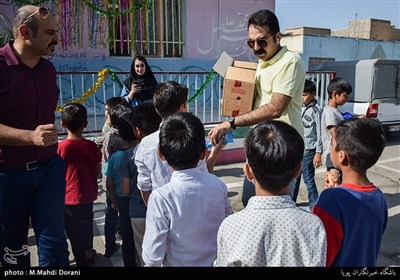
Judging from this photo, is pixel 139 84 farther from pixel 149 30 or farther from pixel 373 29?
pixel 373 29

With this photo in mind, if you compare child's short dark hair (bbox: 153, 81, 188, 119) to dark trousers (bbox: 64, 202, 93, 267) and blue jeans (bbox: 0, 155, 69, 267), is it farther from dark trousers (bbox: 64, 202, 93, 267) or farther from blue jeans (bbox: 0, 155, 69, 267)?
dark trousers (bbox: 64, 202, 93, 267)

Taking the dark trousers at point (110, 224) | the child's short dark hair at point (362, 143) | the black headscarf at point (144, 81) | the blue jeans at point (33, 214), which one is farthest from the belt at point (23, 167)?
the black headscarf at point (144, 81)

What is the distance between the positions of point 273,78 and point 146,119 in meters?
0.89

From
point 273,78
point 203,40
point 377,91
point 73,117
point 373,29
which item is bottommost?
point 377,91

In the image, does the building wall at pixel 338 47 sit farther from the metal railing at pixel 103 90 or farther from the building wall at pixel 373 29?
the metal railing at pixel 103 90

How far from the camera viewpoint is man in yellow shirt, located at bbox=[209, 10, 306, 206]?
2262 millimetres

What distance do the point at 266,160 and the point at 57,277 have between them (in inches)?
50.2

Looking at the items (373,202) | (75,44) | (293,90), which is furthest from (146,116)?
(75,44)

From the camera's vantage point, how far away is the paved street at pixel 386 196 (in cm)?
310

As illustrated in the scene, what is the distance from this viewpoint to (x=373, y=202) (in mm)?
1527

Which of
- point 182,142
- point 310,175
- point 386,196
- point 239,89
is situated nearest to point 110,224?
point 239,89

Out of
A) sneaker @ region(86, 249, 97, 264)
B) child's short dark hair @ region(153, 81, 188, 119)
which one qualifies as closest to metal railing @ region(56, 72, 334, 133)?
sneaker @ region(86, 249, 97, 264)

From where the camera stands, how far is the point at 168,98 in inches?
85.4

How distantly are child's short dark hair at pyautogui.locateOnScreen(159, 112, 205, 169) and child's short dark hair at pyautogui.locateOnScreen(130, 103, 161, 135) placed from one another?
0.69m
